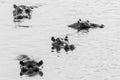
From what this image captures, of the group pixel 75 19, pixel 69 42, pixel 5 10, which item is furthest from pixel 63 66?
pixel 5 10

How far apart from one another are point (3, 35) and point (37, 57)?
6.12 meters

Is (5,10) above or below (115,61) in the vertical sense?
above

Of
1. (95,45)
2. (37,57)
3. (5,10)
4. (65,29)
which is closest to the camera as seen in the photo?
(37,57)

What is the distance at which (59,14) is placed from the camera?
1503 inches

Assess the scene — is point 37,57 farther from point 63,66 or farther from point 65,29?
point 65,29

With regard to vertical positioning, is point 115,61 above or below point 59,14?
below

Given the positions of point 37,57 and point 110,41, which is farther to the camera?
point 110,41

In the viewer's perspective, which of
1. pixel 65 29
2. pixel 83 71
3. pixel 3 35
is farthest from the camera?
pixel 65 29

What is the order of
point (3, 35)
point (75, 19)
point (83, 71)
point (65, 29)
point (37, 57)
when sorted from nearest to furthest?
point (83, 71) → point (37, 57) → point (3, 35) → point (65, 29) → point (75, 19)

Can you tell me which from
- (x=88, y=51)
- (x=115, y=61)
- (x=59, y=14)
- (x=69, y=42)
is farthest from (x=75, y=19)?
(x=115, y=61)

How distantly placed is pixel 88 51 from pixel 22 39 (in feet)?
20.7

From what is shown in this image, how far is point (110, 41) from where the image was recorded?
96.4 feet

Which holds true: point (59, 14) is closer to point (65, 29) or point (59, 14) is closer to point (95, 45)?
point (65, 29)

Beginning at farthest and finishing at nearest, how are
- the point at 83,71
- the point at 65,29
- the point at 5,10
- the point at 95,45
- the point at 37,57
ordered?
1. the point at 5,10
2. the point at 65,29
3. the point at 95,45
4. the point at 37,57
5. the point at 83,71
